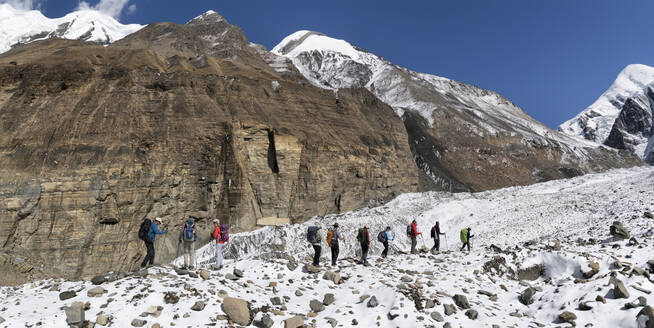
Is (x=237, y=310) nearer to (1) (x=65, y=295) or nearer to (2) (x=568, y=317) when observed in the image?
(1) (x=65, y=295)

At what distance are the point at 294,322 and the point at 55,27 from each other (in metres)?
149

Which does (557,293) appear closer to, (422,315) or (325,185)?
(422,315)

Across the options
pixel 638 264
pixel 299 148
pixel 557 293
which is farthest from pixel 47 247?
pixel 638 264

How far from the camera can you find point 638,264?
1032 centimetres

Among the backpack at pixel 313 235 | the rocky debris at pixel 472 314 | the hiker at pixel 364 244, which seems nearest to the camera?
the rocky debris at pixel 472 314

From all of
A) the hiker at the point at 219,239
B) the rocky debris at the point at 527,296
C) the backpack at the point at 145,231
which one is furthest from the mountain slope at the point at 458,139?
the backpack at the point at 145,231

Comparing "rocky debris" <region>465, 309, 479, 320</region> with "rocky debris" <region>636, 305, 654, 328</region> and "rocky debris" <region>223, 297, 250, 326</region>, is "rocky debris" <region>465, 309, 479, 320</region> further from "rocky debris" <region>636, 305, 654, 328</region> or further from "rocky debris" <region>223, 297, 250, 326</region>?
"rocky debris" <region>223, 297, 250, 326</region>

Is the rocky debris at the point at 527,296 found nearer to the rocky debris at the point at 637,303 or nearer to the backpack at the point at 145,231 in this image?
the rocky debris at the point at 637,303

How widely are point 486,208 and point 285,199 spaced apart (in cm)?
1555

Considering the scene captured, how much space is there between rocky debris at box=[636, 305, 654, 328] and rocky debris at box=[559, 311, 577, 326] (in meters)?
1.06

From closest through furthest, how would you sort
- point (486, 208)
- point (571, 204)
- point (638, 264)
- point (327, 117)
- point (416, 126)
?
point (638, 264) < point (571, 204) < point (486, 208) < point (327, 117) < point (416, 126)

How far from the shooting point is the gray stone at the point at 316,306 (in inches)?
352

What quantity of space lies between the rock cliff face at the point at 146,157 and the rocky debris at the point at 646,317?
2294cm

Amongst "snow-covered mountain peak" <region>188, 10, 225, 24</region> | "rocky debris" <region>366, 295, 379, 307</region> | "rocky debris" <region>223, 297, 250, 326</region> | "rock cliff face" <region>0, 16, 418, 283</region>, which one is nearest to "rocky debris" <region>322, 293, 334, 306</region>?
"rocky debris" <region>366, 295, 379, 307</region>
